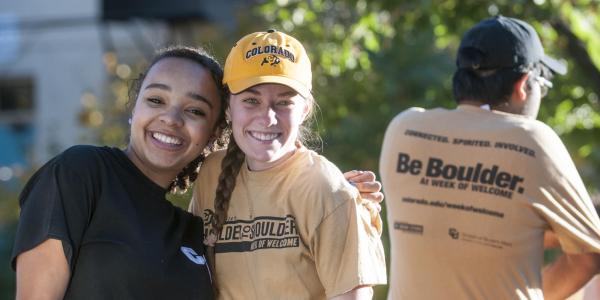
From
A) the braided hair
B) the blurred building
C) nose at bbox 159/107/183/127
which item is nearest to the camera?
nose at bbox 159/107/183/127

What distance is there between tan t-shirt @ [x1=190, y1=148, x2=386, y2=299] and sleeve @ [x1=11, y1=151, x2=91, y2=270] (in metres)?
0.49

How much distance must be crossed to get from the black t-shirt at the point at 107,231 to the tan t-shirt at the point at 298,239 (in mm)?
140

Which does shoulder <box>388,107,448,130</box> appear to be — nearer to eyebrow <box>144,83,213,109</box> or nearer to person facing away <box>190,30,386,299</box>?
person facing away <box>190,30,386,299</box>

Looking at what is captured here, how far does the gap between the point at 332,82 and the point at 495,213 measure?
479cm

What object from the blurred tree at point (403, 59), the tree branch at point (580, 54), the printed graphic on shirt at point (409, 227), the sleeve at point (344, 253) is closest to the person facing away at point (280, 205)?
the sleeve at point (344, 253)

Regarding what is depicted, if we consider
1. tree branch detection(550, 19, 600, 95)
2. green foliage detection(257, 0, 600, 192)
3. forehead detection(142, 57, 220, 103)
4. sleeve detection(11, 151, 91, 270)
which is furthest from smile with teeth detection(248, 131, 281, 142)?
tree branch detection(550, 19, 600, 95)

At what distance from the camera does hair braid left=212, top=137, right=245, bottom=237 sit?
3.08 metres

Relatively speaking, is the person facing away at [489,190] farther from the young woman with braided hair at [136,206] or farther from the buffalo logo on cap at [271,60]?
the buffalo logo on cap at [271,60]

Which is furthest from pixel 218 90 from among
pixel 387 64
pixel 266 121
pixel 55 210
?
pixel 387 64

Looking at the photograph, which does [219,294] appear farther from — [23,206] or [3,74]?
[3,74]

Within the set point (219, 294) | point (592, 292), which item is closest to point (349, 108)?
point (592, 292)

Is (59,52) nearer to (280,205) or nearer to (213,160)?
(213,160)

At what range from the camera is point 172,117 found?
10.3ft

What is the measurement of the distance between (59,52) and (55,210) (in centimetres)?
1450
